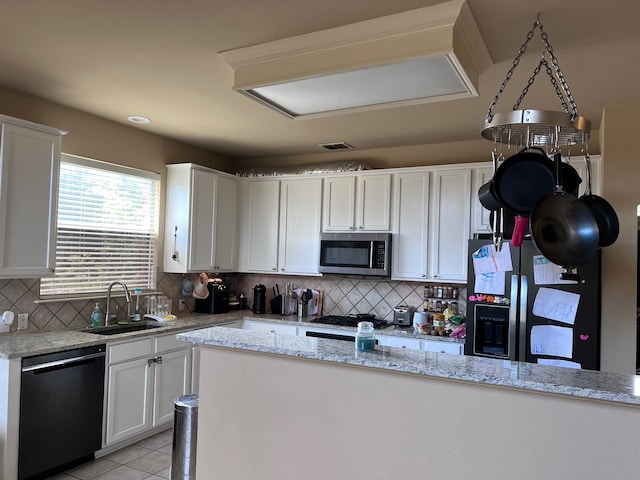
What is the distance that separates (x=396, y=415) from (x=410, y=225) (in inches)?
108

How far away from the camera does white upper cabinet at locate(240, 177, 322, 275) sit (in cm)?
476

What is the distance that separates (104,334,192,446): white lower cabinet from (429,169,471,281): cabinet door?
7.60ft

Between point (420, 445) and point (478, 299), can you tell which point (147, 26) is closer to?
point (420, 445)

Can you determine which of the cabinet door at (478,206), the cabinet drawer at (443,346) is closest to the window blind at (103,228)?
the cabinet drawer at (443,346)

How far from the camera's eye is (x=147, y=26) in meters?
2.31

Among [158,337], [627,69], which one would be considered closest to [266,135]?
[158,337]

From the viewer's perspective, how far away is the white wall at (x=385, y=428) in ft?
4.76

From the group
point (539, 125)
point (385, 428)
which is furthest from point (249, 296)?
point (539, 125)

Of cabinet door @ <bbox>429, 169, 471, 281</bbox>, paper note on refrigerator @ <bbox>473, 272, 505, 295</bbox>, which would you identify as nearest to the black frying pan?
paper note on refrigerator @ <bbox>473, 272, 505, 295</bbox>

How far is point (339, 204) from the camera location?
461 centimetres

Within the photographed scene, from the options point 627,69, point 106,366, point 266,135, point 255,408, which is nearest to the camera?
point 255,408

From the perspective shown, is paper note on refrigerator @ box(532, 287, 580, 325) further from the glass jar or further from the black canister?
the black canister

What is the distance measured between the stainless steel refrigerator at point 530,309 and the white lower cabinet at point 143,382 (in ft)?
7.73

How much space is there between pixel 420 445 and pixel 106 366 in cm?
255
